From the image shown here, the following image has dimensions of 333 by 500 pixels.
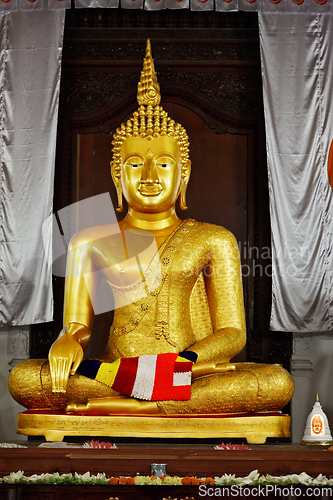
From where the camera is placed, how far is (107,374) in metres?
3.17

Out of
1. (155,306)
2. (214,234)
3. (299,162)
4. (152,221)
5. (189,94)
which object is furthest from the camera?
(189,94)

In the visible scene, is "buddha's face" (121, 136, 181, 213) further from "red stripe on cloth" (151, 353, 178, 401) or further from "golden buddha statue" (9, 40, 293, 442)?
"red stripe on cloth" (151, 353, 178, 401)

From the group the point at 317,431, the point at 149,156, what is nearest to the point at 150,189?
the point at 149,156

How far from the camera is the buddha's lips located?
12.2 ft

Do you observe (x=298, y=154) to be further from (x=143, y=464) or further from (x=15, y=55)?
(x=143, y=464)

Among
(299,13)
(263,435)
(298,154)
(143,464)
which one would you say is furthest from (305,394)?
(299,13)

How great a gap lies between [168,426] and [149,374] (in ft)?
0.86

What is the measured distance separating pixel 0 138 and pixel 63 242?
0.77m

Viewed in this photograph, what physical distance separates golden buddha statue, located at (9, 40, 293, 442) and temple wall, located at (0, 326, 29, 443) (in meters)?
0.67

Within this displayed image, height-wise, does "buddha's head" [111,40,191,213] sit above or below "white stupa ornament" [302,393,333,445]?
above

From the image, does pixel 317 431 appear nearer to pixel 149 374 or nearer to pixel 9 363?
pixel 149 374

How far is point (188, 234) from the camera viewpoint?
12.2ft

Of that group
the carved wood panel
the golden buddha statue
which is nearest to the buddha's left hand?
the golden buddha statue

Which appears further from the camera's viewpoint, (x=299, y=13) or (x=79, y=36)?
(x=79, y=36)
